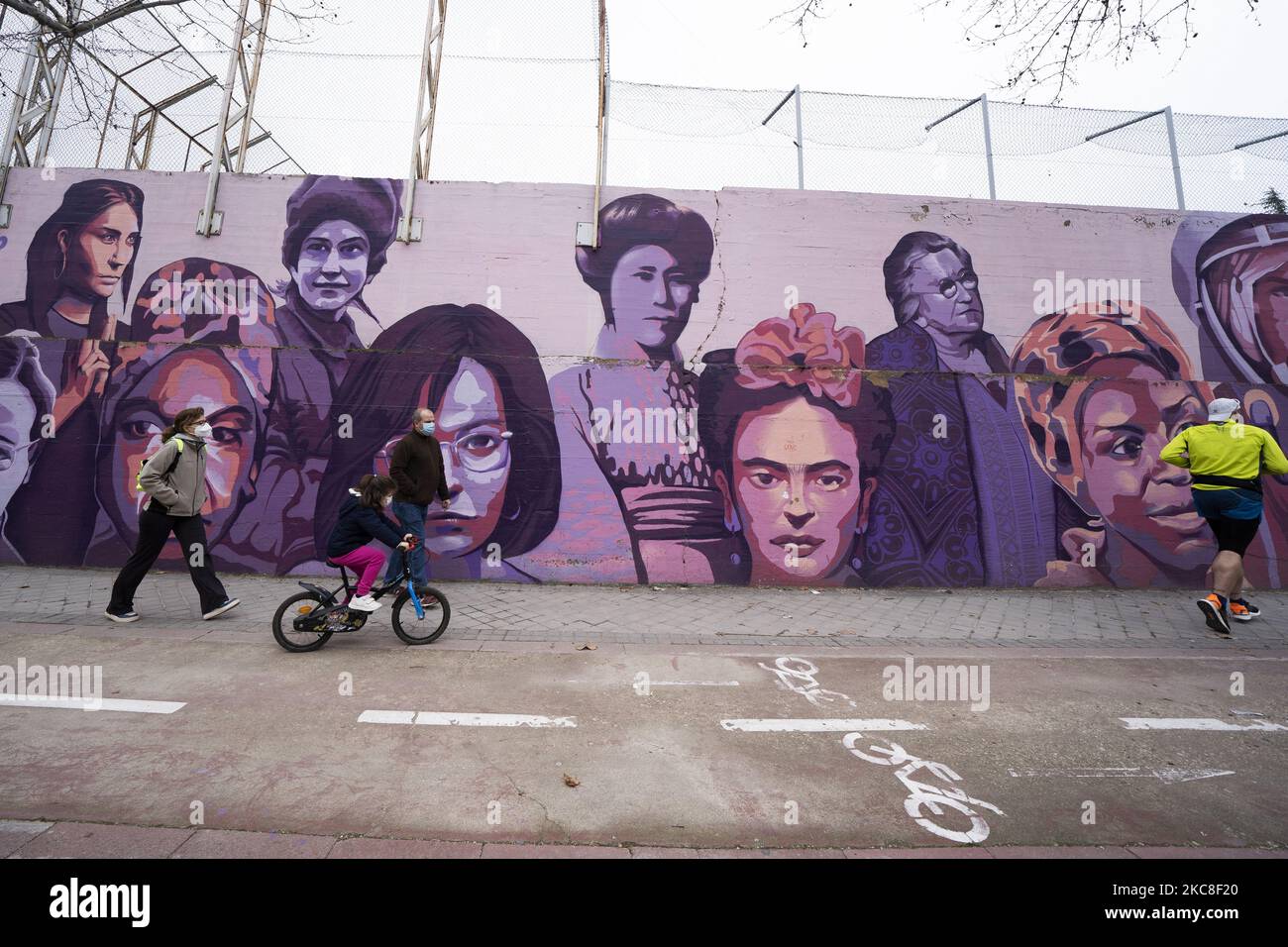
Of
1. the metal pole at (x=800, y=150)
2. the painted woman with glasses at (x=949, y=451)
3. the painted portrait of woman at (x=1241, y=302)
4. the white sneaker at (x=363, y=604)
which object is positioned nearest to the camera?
the white sneaker at (x=363, y=604)

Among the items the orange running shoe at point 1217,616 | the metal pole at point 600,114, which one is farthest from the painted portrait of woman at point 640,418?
the orange running shoe at point 1217,616

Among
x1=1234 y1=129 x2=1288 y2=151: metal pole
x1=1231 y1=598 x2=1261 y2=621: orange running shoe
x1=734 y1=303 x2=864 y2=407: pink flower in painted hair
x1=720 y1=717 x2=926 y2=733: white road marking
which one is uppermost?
x1=1234 y1=129 x2=1288 y2=151: metal pole

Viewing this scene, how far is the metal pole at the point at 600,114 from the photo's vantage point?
7717 millimetres

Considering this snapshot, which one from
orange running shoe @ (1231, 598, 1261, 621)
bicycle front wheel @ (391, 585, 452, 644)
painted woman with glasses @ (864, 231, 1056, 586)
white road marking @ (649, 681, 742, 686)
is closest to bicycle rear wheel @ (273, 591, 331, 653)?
bicycle front wheel @ (391, 585, 452, 644)

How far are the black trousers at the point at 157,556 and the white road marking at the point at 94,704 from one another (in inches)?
67.9

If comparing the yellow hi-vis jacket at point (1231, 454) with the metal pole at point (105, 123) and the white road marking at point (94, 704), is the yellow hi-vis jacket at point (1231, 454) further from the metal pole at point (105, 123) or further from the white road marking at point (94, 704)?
the metal pole at point (105, 123)

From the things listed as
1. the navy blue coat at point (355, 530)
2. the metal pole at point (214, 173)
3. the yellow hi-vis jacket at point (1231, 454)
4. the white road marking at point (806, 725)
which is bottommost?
the white road marking at point (806, 725)

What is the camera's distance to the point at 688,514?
294 inches

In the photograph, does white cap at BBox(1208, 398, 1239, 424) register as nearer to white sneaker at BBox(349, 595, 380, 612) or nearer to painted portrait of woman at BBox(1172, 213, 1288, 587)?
painted portrait of woman at BBox(1172, 213, 1288, 587)

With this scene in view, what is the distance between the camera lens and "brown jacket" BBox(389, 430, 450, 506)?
570cm

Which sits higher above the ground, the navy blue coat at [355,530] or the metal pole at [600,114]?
the metal pole at [600,114]

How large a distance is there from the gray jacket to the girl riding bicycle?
5.81 ft

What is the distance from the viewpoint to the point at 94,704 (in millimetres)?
3557

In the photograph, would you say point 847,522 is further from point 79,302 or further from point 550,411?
point 79,302
